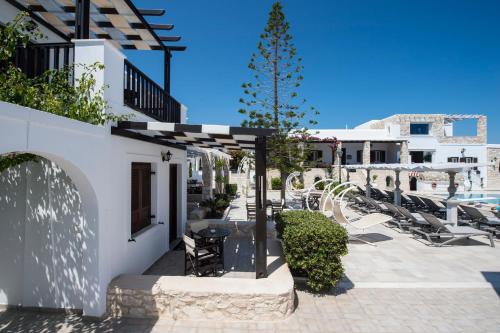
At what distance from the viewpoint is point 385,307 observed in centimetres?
535

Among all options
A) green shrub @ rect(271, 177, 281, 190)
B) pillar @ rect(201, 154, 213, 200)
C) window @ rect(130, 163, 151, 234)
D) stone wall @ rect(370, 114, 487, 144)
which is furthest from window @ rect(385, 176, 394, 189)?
window @ rect(130, 163, 151, 234)

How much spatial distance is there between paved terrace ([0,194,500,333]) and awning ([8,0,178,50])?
7.03 meters

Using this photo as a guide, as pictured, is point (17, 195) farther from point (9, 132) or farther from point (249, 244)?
point (249, 244)

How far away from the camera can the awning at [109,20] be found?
7.37m

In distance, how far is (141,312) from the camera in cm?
494

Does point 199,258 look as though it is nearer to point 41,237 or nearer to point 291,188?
point 41,237

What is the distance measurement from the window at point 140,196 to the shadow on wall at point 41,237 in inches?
61.9

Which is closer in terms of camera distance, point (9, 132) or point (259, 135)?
point (9, 132)

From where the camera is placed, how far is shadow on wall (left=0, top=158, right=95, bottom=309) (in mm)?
4965

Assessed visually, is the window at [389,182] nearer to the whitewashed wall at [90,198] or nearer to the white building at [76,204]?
the white building at [76,204]

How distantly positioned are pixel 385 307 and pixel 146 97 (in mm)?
6976

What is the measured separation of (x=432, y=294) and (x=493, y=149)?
40.0 m

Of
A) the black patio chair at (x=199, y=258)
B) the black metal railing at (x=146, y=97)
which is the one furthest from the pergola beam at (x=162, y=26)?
the black patio chair at (x=199, y=258)

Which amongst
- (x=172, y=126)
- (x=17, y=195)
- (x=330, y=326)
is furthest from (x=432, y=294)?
(x=17, y=195)
